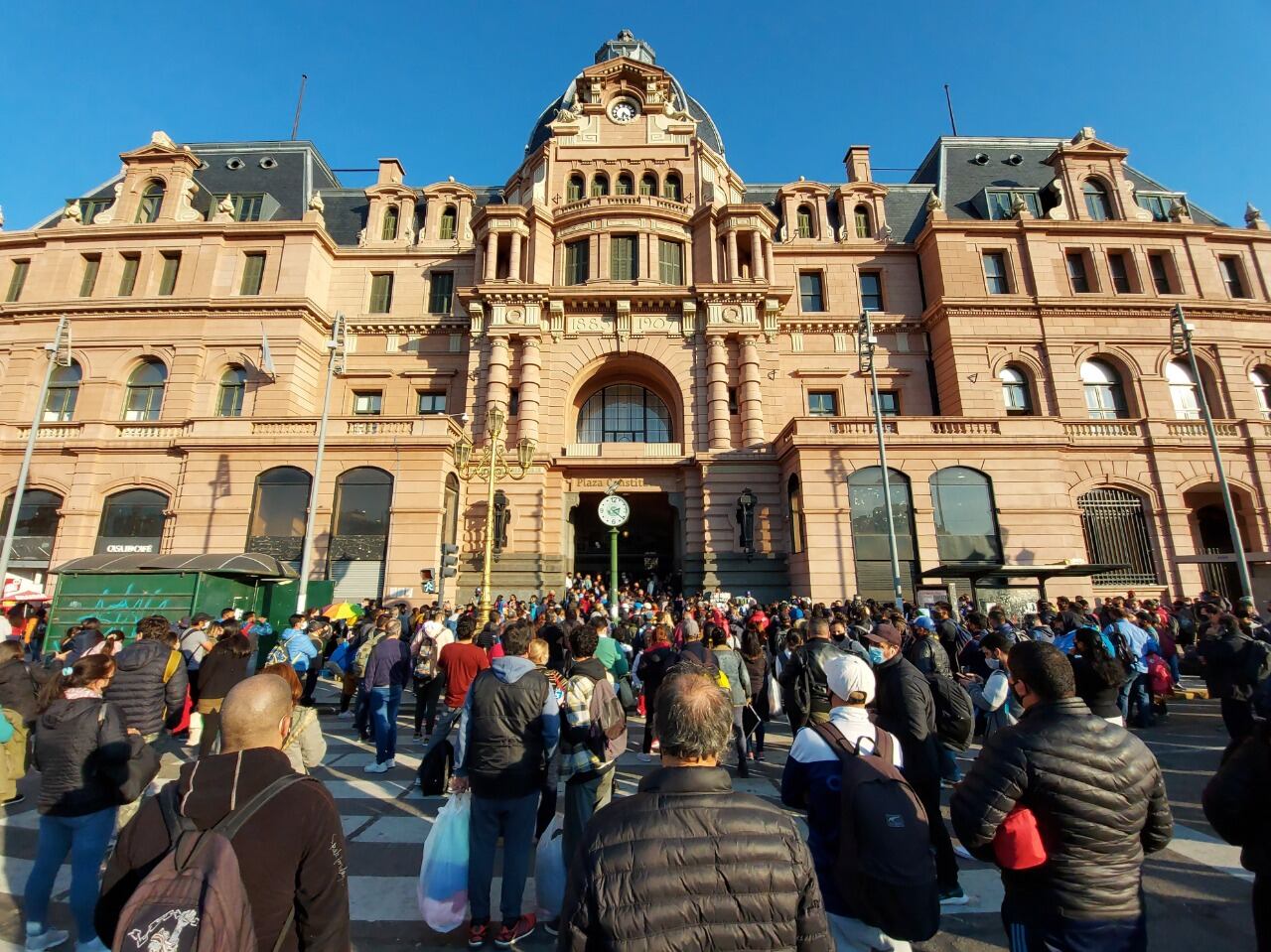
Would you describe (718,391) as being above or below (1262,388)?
below

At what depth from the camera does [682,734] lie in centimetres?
228

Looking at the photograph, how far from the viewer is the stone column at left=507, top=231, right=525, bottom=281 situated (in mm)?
26047

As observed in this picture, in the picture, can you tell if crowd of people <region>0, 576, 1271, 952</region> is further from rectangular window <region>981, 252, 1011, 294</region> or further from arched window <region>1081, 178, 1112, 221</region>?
arched window <region>1081, 178, 1112, 221</region>

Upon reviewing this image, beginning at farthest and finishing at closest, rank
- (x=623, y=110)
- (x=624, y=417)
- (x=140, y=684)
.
Answer: (x=623, y=110) < (x=624, y=417) < (x=140, y=684)

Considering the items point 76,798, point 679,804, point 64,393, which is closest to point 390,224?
point 64,393

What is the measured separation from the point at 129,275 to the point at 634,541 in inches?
1053

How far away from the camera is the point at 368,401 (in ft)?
90.8

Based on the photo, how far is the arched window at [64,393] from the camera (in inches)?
987

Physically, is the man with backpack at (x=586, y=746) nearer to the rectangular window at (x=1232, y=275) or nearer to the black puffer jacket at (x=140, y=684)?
the black puffer jacket at (x=140, y=684)

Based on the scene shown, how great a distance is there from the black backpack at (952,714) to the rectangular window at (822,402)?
2271cm

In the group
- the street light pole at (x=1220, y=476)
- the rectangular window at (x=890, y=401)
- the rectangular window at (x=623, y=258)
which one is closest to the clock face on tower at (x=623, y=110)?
the rectangular window at (x=623, y=258)

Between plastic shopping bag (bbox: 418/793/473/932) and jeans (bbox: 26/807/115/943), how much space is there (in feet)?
7.20

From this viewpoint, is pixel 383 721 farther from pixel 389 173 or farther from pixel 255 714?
pixel 389 173

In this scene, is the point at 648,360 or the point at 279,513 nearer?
the point at 279,513
